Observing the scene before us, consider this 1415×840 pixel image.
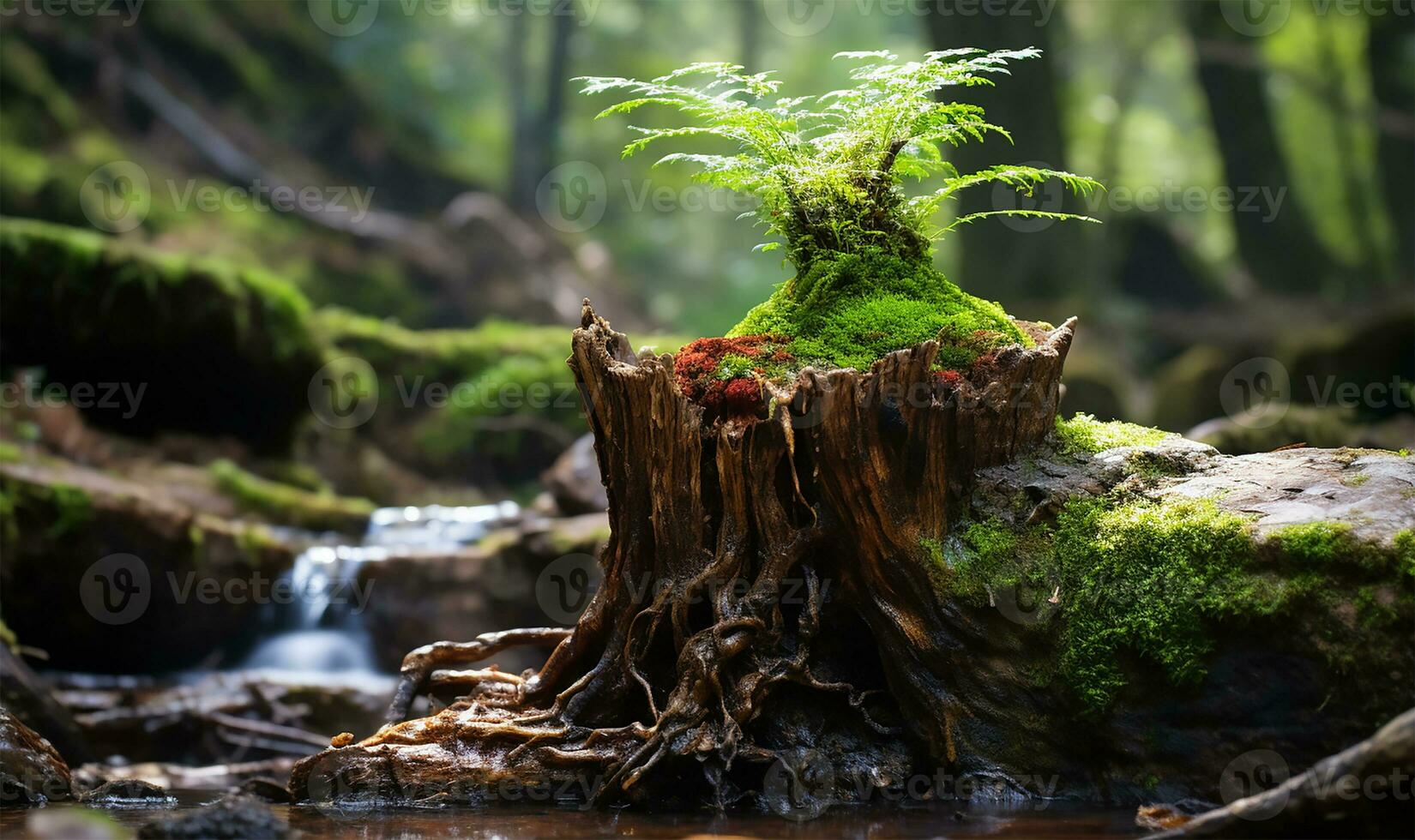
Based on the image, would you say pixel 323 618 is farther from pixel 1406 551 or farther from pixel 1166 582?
pixel 1406 551

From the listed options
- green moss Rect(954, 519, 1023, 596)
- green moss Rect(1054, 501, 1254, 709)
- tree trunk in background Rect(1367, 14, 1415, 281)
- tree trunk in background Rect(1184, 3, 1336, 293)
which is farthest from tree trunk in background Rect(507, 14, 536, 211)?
green moss Rect(1054, 501, 1254, 709)

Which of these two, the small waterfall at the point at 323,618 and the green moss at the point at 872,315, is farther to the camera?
the small waterfall at the point at 323,618

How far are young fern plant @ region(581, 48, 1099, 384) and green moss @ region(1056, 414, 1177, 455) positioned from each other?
0.60 m

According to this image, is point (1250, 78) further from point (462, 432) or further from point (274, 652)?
point (274, 652)

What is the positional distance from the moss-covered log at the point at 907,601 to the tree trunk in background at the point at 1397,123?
58.1ft

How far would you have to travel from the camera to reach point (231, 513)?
40.3 feet

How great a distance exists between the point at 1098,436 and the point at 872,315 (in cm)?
148

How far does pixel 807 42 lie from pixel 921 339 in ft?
112

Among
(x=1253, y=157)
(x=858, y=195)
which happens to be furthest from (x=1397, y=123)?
(x=858, y=195)

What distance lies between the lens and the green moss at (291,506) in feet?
41.1

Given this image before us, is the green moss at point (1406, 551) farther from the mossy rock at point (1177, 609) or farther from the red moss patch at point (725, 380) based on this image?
the red moss patch at point (725, 380)

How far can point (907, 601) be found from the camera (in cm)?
581

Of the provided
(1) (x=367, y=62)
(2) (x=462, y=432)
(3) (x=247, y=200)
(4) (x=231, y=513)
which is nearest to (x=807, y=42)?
(1) (x=367, y=62)

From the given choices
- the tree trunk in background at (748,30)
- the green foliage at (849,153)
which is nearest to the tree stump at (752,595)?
the green foliage at (849,153)
